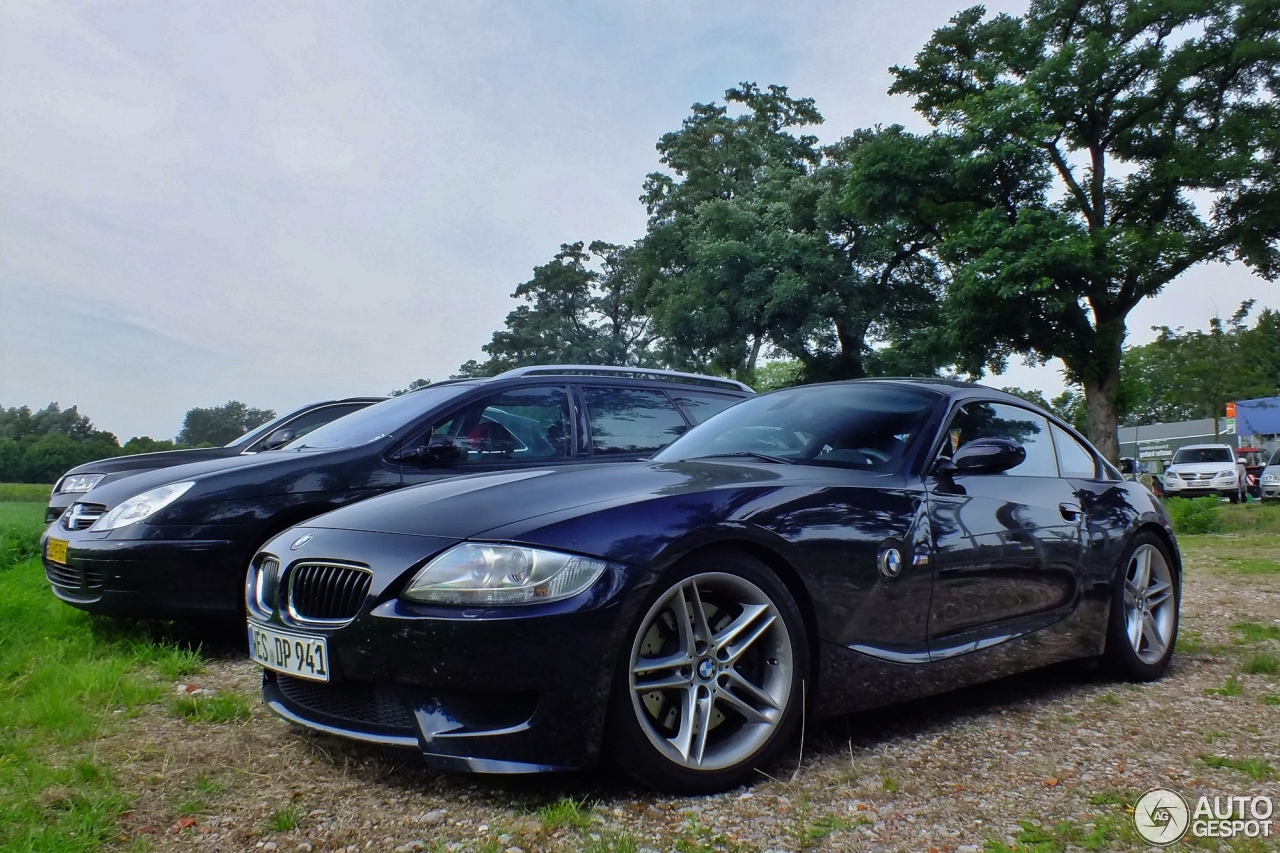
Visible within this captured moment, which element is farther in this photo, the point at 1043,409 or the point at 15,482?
the point at 15,482

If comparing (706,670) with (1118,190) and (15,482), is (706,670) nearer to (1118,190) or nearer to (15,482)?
(15,482)

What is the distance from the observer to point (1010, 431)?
4492 mm

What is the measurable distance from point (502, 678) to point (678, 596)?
1.80ft

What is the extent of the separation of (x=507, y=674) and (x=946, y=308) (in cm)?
2451

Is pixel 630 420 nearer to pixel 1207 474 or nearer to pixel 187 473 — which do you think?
pixel 187 473

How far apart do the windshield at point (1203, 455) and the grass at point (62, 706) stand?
106 feet

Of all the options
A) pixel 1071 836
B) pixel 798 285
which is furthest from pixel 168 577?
pixel 798 285

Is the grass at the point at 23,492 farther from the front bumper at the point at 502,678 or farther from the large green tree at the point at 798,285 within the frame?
the large green tree at the point at 798,285

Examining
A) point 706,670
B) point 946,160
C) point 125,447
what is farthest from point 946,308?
point 706,670

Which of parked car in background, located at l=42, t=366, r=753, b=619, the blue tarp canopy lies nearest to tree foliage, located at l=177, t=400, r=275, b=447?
parked car in background, located at l=42, t=366, r=753, b=619

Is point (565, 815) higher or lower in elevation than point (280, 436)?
lower

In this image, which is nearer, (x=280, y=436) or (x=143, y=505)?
(x=143, y=505)

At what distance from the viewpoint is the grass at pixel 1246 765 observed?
318 cm

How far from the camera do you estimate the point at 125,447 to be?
10578 millimetres
